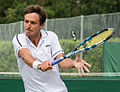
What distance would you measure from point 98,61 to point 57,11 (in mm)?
10878

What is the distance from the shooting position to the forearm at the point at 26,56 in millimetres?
4061

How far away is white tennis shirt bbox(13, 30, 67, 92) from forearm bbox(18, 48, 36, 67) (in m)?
0.07

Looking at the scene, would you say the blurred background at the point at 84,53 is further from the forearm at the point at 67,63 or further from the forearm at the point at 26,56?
the forearm at the point at 26,56

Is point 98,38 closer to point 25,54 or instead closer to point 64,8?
point 25,54

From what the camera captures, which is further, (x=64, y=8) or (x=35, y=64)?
(x=64, y=8)

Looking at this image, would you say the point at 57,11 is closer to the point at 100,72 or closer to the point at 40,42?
the point at 100,72

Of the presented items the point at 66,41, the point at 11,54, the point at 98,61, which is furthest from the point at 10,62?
the point at 98,61

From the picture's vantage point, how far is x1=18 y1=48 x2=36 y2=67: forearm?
4.06 metres

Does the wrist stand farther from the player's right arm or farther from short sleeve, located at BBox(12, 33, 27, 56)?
short sleeve, located at BBox(12, 33, 27, 56)

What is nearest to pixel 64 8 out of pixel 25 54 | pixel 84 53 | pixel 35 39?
pixel 84 53

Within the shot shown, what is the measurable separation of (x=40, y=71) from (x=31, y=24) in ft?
1.86

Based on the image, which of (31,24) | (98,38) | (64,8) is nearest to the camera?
(31,24)

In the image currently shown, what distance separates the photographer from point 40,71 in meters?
4.28

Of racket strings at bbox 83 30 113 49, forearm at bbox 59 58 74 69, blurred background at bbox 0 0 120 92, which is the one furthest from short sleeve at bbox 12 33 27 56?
blurred background at bbox 0 0 120 92
